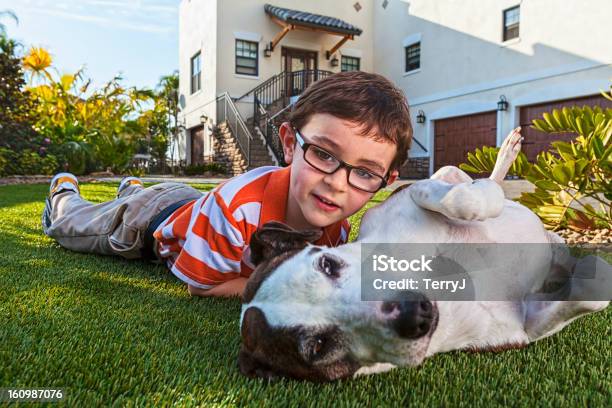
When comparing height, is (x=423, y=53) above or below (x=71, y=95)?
above

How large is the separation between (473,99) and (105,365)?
15.0m

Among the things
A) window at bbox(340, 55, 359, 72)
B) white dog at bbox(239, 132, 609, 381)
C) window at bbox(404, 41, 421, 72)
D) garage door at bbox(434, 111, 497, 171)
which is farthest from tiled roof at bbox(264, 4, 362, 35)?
white dog at bbox(239, 132, 609, 381)

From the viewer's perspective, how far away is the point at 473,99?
48.3ft

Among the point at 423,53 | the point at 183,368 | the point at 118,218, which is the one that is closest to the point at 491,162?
the point at 118,218

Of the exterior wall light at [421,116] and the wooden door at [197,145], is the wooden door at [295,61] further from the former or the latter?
the wooden door at [197,145]

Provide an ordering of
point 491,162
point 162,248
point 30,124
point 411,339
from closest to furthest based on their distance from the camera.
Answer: point 411,339
point 162,248
point 491,162
point 30,124

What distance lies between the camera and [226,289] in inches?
91.1

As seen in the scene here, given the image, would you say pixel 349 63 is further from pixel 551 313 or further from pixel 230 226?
pixel 551 313

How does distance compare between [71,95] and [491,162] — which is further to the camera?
[71,95]

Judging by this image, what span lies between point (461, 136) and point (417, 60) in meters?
3.56

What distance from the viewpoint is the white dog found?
131cm

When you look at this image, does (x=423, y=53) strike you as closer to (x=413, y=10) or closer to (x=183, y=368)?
(x=413, y=10)

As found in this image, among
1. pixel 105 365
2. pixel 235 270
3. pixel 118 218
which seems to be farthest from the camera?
pixel 118 218

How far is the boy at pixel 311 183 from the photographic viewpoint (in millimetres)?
1976
